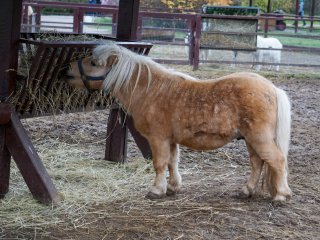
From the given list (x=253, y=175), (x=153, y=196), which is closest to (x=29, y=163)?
(x=153, y=196)

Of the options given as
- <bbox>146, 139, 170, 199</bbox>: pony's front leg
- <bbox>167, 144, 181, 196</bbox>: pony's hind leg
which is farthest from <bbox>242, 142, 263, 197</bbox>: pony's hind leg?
<bbox>146, 139, 170, 199</bbox>: pony's front leg

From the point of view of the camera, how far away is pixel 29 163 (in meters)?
4.77

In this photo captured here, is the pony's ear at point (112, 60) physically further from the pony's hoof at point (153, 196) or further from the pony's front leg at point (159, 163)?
the pony's hoof at point (153, 196)

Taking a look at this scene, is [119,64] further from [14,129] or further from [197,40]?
[197,40]

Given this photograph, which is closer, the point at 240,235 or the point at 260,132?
the point at 240,235

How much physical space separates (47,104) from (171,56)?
12079 millimetres

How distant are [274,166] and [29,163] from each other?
1.98 m

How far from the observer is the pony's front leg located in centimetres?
508

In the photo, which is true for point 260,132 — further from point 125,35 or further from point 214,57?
point 214,57

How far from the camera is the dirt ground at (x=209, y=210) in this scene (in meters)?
4.30

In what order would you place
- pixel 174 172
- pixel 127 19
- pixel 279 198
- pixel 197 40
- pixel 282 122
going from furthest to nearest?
pixel 197 40, pixel 127 19, pixel 174 172, pixel 279 198, pixel 282 122

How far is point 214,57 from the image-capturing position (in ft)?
55.3

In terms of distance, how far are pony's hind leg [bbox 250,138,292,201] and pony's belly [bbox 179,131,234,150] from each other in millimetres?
235

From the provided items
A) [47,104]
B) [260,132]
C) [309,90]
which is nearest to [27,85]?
[47,104]
